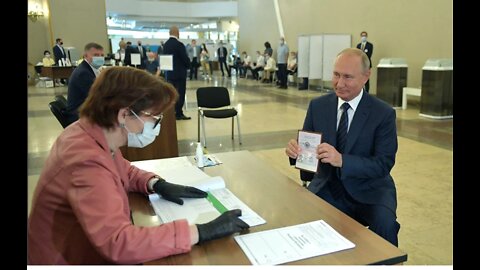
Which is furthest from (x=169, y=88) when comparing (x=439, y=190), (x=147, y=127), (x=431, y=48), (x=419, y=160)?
(x=431, y=48)

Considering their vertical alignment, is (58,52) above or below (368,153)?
above

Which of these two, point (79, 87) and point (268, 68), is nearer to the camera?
point (79, 87)

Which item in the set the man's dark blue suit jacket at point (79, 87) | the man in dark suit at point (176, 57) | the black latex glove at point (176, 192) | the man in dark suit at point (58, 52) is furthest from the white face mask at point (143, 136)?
the man in dark suit at point (58, 52)

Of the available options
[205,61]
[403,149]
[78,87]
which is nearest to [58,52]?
[205,61]

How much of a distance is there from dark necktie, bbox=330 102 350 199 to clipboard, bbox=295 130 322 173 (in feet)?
1.09

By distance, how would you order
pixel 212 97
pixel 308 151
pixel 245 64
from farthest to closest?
1. pixel 245 64
2. pixel 212 97
3. pixel 308 151

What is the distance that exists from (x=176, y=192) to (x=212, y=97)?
3.96m

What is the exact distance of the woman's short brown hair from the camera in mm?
1277

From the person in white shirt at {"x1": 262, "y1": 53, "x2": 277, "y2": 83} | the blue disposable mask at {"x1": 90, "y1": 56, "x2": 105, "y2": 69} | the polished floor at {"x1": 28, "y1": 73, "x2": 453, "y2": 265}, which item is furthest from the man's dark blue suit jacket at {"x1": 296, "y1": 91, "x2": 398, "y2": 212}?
the person in white shirt at {"x1": 262, "y1": 53, "x2": 277, "y2": 83}

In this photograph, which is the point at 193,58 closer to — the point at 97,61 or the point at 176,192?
the point at 97,61

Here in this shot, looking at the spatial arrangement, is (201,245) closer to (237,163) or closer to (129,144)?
(129,144)

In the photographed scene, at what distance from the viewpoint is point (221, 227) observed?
127 centimetres

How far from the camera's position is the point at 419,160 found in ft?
14.8

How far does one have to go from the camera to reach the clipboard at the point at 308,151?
1.89 metres
